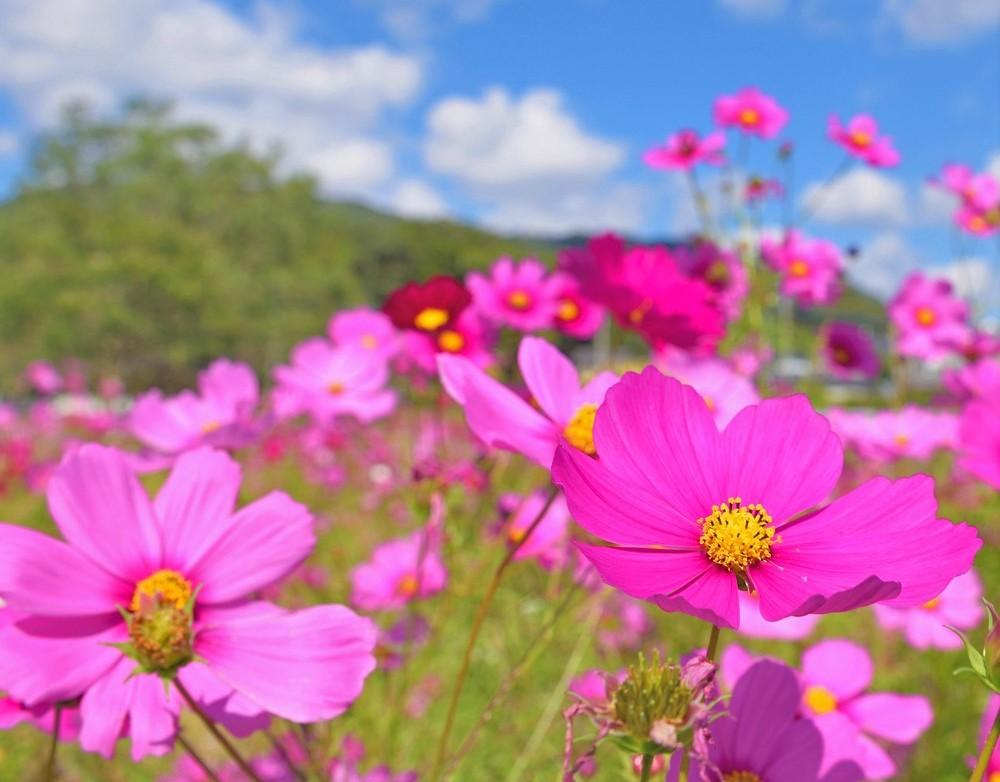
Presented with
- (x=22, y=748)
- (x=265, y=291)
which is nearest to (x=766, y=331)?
(x=22, y=748)

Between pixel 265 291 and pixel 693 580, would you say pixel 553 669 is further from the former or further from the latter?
pixel 265 291

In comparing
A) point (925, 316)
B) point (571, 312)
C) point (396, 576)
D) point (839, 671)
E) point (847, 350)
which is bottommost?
point (396, 576)

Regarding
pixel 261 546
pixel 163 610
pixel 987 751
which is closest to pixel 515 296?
pixel 261 546

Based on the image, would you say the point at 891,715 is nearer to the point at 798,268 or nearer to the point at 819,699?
the point at 819,699

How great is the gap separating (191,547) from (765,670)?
1.32 ft

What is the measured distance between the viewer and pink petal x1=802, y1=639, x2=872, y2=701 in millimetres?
823

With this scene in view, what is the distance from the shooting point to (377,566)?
62.9 inches

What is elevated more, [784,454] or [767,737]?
[784,454]

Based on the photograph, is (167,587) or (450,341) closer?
(167,587)

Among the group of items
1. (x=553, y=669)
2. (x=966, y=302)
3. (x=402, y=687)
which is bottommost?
(x=553, y=669)

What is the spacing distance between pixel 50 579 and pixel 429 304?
652 mm

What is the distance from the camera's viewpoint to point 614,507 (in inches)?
18.1

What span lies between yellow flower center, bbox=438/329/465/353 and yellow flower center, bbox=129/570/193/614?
65 cm

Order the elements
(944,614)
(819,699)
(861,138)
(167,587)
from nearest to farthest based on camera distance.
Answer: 1. (167,587)
2. (819,699)
3. (944,614)
4. (861,138)
